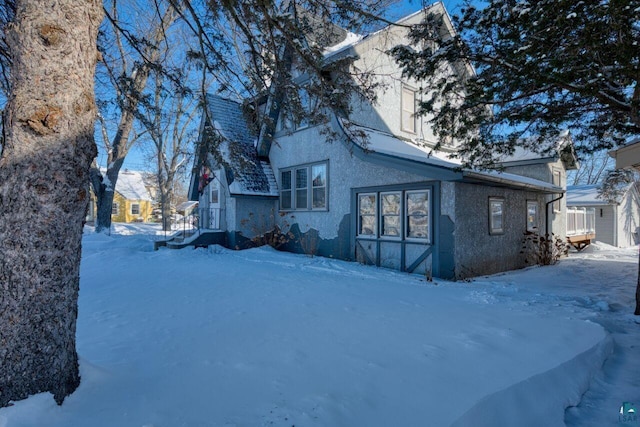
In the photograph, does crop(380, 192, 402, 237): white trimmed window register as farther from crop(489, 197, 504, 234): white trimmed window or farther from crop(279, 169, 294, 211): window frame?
crop(279, 169, 294, 211): window frame

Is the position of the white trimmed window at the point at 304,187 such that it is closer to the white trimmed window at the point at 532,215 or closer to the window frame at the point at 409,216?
the window frame at the point at 409,216

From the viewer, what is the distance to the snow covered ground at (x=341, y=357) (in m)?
2.35

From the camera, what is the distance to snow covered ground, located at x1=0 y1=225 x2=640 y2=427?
2.35m

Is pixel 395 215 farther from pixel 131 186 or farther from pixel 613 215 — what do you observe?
pixel 131 186

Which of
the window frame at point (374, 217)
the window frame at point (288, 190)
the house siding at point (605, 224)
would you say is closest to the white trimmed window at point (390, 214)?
the window frame at point (374, 217)

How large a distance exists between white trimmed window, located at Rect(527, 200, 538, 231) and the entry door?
1106 centimetres

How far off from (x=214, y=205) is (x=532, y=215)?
11.7 metres

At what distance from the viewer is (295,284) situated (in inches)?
265

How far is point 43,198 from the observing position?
7.31 feet

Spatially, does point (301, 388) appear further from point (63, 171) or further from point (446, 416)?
point (63, 171)

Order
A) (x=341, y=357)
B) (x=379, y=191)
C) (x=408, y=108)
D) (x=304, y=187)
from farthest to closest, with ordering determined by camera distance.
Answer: (x=304, y=187), (x=408, y=108), (x=379, y=191), (x=341, y=357)

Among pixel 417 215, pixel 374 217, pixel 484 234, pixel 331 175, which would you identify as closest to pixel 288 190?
pixel 331 175

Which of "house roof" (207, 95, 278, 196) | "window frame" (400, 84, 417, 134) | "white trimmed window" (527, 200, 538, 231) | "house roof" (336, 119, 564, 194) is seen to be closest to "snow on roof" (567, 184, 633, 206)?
"house roof" (336, 119, 564, 194)

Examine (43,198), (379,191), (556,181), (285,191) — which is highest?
(556,181)
